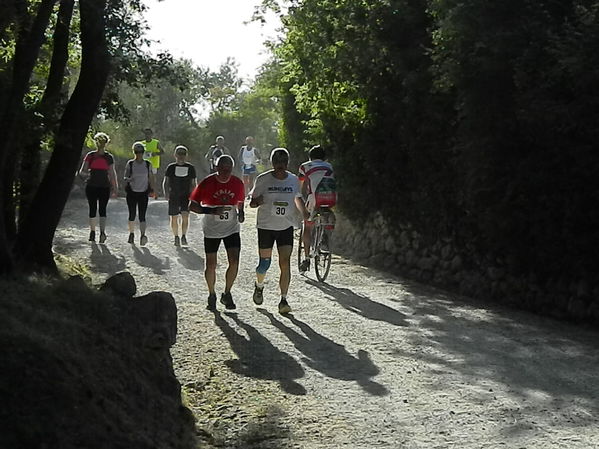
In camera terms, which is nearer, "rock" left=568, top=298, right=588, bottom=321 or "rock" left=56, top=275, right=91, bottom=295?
"rock" left=56, top=275, right=91, bottom=295

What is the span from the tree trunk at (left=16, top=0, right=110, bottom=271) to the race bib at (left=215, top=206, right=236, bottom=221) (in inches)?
85.9

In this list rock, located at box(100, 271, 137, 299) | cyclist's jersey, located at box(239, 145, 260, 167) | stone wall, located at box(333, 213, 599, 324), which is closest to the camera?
rock, located at box(100, 271, 137, 299)

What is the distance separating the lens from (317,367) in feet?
30.8

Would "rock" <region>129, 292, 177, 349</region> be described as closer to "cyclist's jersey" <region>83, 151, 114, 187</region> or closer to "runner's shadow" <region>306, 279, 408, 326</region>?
"runner's shadow" <region>306, 279, 408, 326</region>

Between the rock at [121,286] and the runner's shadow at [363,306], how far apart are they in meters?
3.99

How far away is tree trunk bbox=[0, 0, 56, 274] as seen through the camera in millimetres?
8730

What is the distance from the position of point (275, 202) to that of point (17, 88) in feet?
12.8

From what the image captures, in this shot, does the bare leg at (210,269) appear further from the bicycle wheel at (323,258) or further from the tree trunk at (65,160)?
the bicycle wheel at (323,258)

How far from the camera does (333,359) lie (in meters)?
→ 9.73

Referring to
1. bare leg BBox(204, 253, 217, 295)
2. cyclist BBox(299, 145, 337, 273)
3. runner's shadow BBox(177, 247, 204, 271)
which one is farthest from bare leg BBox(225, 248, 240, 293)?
runner's shadow BBox(177, 247, 204, 271)

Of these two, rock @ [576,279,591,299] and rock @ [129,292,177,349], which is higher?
rock @ [576,279,591,299]

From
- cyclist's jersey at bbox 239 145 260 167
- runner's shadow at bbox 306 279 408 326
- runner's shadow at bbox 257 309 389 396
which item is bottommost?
runner's shadow at bbox 257 309 389 396

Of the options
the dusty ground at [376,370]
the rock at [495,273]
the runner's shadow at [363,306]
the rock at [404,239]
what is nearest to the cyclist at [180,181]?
the dusty ground at [376,370]

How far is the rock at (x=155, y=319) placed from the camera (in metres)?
7.87
